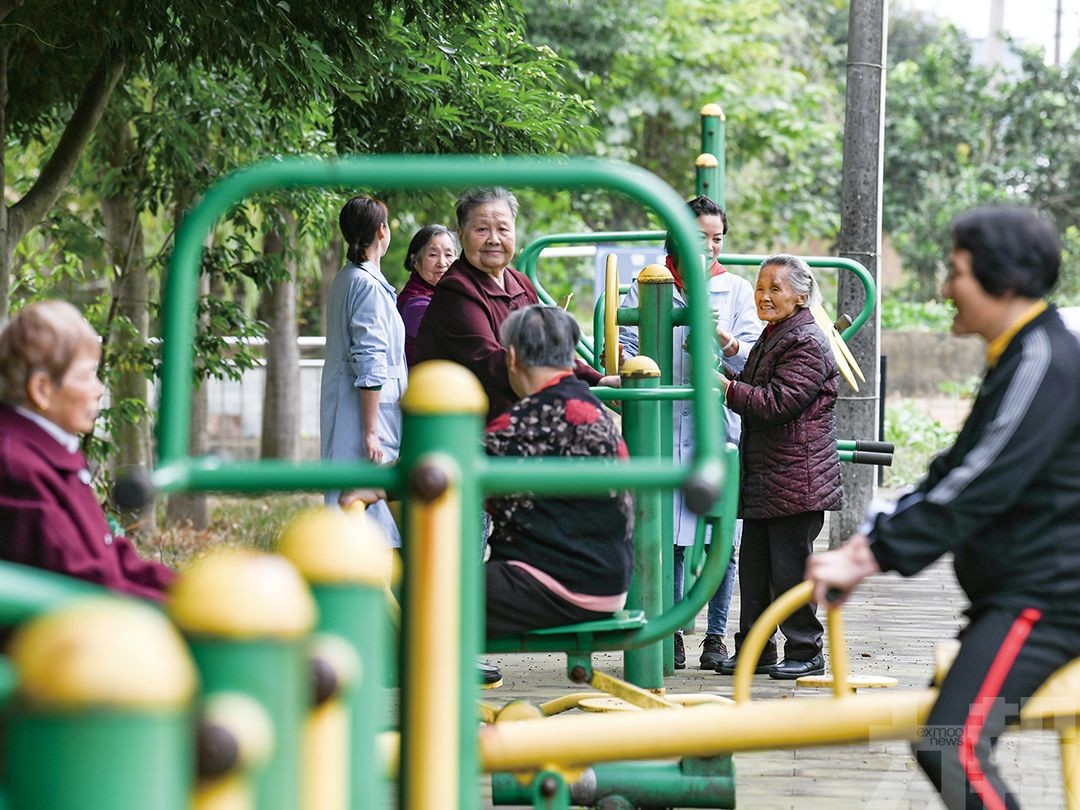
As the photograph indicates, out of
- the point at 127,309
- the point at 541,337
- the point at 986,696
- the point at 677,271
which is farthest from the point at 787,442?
the point at 127,309

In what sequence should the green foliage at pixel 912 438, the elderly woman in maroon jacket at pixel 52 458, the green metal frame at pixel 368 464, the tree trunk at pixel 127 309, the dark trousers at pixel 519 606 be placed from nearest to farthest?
1. the green metal frame at pixel 368 464
2. the elderly woman in maroon jacket at pixel 52 458
3. the dark trousers at pixel 519 606
4. the tree trunk at pixel 127 309
5. the green foliage at pixel 912 438

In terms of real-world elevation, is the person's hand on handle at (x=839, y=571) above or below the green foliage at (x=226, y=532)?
above

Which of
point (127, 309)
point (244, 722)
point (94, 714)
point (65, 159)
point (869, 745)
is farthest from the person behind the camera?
point (127, 309)

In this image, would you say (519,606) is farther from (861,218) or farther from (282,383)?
(282,383)

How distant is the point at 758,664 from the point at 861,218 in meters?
4.35

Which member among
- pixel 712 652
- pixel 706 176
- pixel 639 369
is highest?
pixel 706 176

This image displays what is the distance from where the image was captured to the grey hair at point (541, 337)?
379cm

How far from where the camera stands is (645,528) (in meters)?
4.53

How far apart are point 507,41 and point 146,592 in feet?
20.1

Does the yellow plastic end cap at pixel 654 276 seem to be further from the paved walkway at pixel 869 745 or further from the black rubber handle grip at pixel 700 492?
the black rubber handle grip at pixel 700 492

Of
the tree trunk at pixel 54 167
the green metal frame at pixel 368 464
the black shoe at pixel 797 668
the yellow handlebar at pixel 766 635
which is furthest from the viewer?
the tree trunk at pixel 54 167

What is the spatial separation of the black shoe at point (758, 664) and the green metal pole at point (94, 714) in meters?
4.52

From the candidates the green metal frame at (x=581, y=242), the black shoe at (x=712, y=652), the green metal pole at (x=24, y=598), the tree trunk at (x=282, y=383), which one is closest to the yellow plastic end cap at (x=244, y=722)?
the green metal pole at (x=24, y=598)

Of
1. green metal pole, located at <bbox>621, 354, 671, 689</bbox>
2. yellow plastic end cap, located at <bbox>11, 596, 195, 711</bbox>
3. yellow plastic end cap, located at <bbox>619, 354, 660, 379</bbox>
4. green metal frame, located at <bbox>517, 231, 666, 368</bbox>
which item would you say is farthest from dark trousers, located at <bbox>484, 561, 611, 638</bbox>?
green metal frame, located at <bbox>517, 231, 666, 368</bbox>
